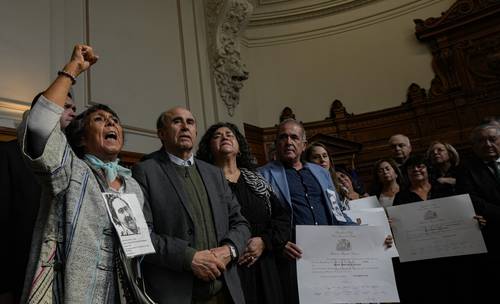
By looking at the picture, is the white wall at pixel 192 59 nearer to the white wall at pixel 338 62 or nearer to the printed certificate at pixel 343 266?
the white wall at pixel 338 62

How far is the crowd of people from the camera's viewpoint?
1.16 metres

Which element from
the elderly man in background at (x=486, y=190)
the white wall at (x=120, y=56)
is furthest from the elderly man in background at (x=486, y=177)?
the white wall at (x=120, y=56)

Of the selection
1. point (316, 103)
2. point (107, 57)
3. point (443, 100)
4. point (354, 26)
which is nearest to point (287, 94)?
point (316, 103)

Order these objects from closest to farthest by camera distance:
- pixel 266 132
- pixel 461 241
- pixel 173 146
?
pixel 173 146, pixel 461 241, pixel 266 132

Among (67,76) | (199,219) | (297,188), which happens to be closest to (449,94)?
(297,188)

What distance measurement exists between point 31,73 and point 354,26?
16.3 feet

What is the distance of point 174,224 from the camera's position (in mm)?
1522

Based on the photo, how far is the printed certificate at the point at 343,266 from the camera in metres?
1.76

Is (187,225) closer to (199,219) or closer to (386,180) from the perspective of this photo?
(199,219)

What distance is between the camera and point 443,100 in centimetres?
558

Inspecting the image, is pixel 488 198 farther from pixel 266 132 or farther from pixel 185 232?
pixel 266 132

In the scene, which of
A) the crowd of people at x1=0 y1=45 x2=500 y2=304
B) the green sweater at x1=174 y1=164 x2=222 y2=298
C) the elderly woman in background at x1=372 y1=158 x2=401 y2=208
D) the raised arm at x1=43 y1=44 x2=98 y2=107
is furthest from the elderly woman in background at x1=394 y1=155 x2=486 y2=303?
the raised arm at x1=43 y1=44 x2=98 y2=107

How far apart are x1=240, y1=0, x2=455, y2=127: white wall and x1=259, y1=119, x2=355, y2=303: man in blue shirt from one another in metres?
3.89

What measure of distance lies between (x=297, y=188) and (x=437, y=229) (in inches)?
32.6
